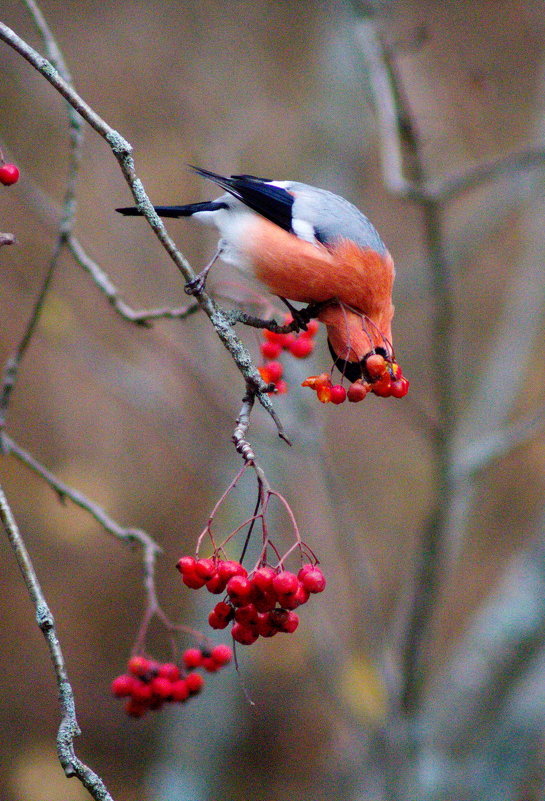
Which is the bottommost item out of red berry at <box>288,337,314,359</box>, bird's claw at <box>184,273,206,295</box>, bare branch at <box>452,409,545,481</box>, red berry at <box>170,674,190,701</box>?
red berry at <box>170,674,190,701</box>

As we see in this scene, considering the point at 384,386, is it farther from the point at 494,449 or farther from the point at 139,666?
the point at 494,449

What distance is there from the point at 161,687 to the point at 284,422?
2.14 m

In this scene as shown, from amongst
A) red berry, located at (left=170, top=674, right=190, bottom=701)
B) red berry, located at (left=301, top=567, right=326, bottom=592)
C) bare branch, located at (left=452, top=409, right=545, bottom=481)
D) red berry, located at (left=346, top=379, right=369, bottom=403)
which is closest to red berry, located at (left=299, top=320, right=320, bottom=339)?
red berry, located at (left=346, top=379, right=369, bottom=403)

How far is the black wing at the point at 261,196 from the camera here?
2.12 metres

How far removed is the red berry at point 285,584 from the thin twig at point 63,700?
44 cm

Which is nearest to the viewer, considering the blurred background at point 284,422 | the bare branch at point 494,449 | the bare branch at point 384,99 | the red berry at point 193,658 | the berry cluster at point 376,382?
the berry cluster at point 376,382

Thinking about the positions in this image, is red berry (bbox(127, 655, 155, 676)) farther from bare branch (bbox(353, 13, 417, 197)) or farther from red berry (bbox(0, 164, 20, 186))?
bare branch (bbox(353, 13, 417, 197))

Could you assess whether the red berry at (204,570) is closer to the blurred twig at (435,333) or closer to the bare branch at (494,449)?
the blurred twig at (435,333)

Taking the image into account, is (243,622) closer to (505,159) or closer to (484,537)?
(505,159)

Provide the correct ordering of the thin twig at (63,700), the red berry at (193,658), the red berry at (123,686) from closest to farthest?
the thin twig at (63,700) < the red berry at (123,686) < the red berry at (193,658)

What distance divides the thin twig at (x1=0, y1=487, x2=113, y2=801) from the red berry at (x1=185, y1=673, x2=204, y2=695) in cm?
89

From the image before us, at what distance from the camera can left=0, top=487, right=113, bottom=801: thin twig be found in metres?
1.30

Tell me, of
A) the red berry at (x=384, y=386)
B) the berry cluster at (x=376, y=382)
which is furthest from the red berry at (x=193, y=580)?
the red berry at (x=384, y=386)

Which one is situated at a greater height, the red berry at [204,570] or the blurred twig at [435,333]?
the blurred twig at [435,333]
